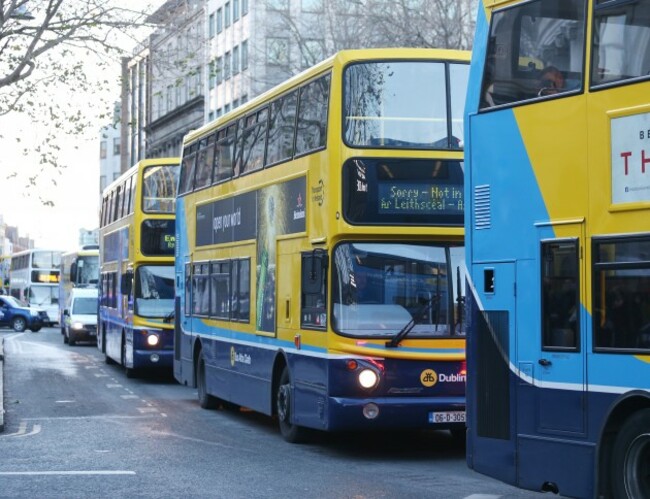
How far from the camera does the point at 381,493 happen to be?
38.6 feet

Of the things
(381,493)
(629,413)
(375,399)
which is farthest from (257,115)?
(629,413)

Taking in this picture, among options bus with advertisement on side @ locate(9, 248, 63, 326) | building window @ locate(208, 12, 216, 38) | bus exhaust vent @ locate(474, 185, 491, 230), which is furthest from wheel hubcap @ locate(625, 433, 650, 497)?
building window @ locate(208, 12, 216, 38)

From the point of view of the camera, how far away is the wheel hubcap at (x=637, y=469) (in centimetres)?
885

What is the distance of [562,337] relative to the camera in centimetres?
966

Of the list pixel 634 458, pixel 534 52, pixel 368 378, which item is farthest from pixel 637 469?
pixel 368 378

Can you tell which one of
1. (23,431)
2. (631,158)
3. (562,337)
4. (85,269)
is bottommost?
(23,431)

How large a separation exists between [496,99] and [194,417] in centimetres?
1020

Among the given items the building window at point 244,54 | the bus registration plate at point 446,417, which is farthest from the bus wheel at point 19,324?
the bus registration plate at point 446,417

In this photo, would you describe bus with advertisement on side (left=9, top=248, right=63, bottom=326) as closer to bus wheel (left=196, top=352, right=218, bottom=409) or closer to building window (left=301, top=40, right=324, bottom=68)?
building window (left=301, top=40, right=324, bottom=68)

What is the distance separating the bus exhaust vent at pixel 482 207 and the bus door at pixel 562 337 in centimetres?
82

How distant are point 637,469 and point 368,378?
541cm

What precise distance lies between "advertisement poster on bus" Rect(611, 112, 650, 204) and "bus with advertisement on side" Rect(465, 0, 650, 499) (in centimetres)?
1

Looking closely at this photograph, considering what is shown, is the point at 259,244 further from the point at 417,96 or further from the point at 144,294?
the point at 144,294

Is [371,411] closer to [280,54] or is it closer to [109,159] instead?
[280,54]
